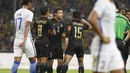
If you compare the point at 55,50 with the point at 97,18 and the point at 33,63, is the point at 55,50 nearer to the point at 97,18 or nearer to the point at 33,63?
A: the point at 33,63

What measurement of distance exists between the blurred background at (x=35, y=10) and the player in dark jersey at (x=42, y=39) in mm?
6944

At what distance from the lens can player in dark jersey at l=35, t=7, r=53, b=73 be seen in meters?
12.7

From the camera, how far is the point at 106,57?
695cm

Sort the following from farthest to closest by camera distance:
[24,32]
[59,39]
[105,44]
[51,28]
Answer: [59,39], [51,28], [24,32], [105,44]

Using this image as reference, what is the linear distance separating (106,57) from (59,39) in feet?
21.5

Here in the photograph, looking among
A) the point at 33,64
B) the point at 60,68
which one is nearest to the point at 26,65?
the point at 60,68

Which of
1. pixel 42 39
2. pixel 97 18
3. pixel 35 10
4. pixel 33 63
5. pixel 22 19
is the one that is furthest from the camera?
pixel 35 10

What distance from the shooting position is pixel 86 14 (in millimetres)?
20312

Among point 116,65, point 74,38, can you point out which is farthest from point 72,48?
point 116,65

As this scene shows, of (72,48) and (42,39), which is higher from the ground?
(42,39)

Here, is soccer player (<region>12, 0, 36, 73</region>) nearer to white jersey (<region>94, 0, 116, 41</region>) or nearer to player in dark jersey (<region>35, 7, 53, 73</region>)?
player in dark jersey (<region>35, 7, 53, 73</region>)

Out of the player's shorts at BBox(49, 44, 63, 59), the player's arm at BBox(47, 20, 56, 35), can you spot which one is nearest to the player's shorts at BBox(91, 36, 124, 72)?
the player's arm at BBox(47, 20, 56, 35)

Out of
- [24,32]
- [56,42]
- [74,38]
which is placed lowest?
[56,42]

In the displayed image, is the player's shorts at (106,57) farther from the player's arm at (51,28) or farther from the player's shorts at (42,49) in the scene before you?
the player's shorts at (42,49)
